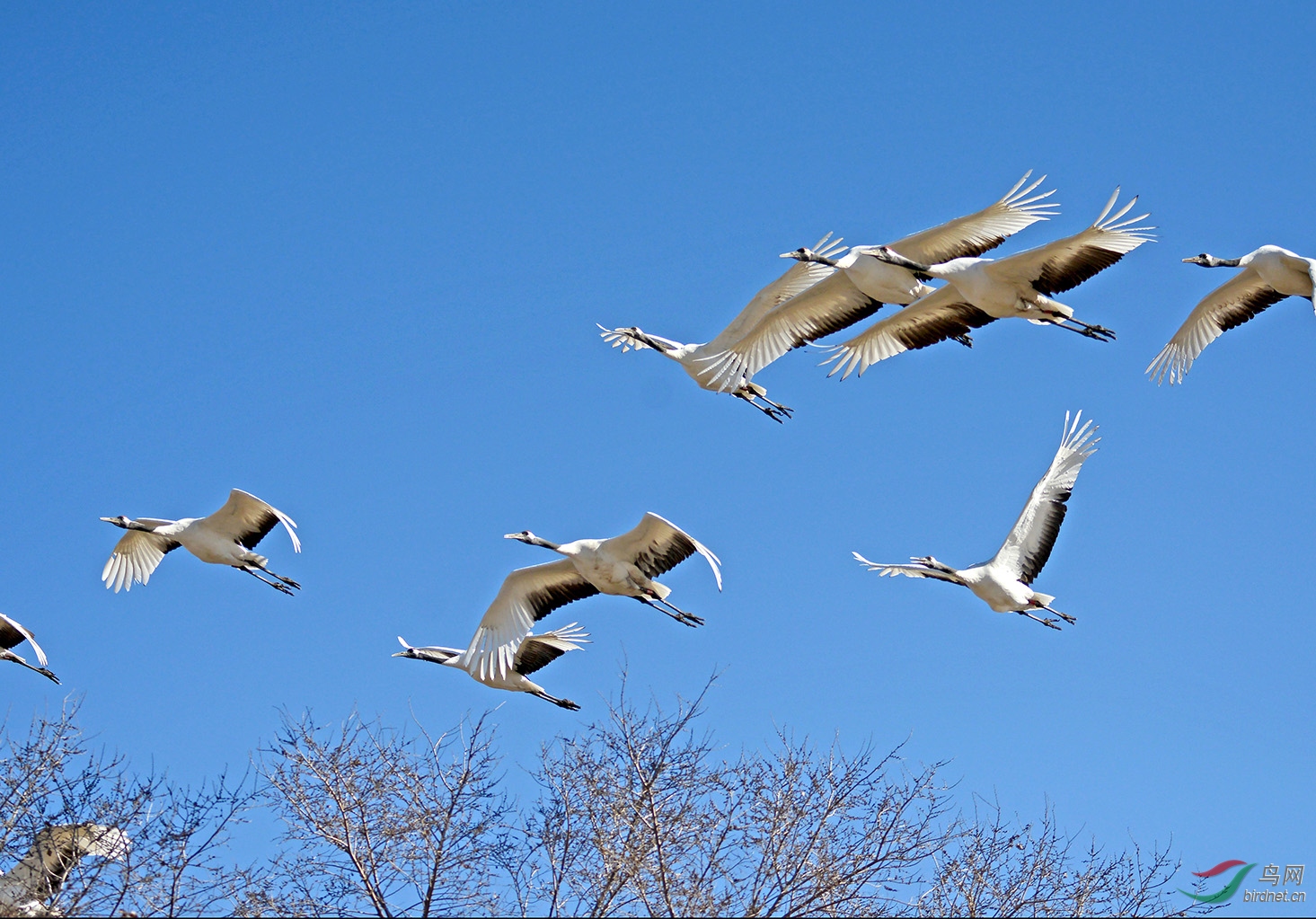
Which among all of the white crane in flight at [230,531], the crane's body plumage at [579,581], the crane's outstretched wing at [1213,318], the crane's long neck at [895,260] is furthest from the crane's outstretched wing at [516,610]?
the crane's outstretched wing at [1213,318]

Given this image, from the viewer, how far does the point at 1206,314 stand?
781 inches

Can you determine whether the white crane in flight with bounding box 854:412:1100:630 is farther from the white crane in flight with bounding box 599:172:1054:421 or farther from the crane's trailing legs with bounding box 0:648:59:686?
the crane's trailing legs with bounding box 0:648:59:686

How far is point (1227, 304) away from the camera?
64.5 feet

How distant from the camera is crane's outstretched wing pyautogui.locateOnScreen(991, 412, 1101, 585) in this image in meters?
18.1

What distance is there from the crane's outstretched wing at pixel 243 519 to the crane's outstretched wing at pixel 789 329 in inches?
211

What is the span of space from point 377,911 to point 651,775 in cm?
295

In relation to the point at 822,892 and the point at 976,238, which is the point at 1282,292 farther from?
the point at 822,892

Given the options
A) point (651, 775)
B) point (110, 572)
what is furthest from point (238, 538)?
point (651, 775)

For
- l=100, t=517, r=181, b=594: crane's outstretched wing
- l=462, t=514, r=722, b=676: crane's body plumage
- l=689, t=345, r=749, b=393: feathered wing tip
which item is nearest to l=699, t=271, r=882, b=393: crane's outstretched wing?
l=689, t=345, r=749, b=393: feathered wing tip

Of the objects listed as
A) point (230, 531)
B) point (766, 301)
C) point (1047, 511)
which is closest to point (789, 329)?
point (766, 301)

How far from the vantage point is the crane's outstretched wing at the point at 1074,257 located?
16609mm

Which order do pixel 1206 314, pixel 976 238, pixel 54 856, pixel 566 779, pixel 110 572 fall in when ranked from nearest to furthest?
pixel 54 856, pixel 566 779, pixel 976 238, pixel 1206 314, pixel 110 572

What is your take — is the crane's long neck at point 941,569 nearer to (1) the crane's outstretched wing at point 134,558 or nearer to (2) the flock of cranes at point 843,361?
(2) the flock of cranes at point 843,361

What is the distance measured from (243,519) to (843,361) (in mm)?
7104
